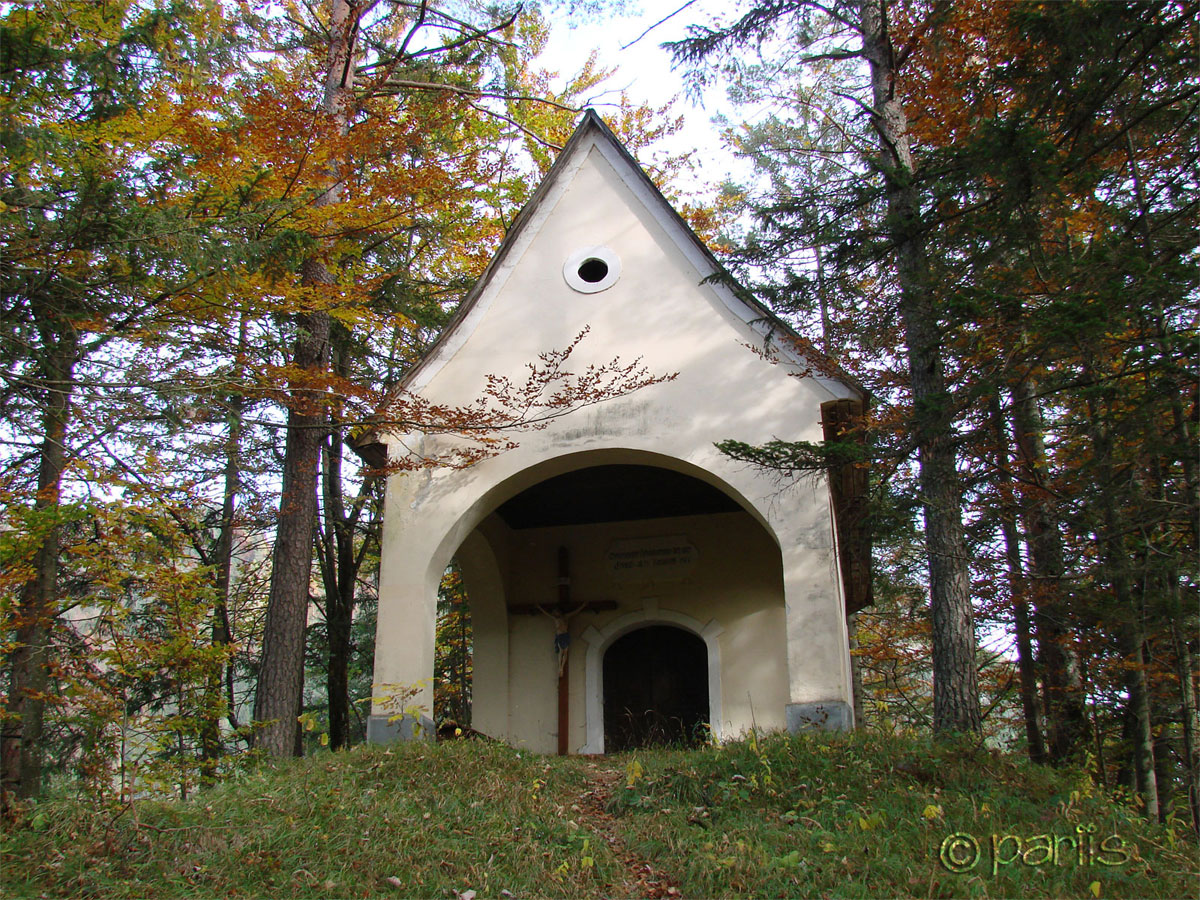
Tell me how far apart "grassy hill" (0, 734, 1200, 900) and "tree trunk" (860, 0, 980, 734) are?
1.16m

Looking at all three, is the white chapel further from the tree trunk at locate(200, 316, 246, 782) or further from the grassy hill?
the grassy hill

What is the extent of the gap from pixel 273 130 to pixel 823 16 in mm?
5837

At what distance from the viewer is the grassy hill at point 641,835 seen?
4805mm

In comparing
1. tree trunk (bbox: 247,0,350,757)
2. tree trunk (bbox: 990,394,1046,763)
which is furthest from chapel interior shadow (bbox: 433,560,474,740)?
tree trunk (bbox: 990,394,1046,763)

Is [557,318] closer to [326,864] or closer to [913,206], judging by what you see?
[913,206]

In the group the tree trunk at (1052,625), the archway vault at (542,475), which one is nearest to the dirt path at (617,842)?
A: the archway vault at (542,475)

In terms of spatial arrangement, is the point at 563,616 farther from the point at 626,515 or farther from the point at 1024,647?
the point at 1024,647

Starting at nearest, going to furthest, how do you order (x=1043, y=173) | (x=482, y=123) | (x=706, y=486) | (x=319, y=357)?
1. (x=1043, y=173)
2. (x=319, y=357)
3. (x=706, y=486)
4. (x=482, y=123)

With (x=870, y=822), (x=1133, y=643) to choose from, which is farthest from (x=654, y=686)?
(x=870, y=822)

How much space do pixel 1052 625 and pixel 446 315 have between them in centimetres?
915

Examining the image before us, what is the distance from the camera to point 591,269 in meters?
9.98

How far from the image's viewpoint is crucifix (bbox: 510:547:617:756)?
11281mm

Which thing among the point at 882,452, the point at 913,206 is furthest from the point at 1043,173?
the point at 882,452

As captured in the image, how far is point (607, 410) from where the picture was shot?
9.26 meters
